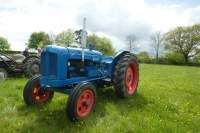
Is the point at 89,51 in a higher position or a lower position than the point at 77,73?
higher

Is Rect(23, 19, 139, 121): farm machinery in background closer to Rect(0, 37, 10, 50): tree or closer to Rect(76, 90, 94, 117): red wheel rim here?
Rect(76, 90, 94, 117): red wheel rim

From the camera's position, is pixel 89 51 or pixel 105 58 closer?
pixel 89 51

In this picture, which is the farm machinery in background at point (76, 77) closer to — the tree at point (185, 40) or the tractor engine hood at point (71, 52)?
the tractor engine hood at point (71, 52)

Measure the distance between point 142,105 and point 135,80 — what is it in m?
1.33

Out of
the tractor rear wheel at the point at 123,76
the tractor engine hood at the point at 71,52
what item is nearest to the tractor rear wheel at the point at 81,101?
the tractor engine hood at the point at 71,52

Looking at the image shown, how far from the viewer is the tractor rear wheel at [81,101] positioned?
12.7ft

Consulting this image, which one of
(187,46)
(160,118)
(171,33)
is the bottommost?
(160,118)

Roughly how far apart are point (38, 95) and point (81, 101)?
4.77ft

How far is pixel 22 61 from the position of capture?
31.1 feet

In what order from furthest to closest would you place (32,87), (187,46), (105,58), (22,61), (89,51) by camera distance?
(187,46) → (22,61) → (105,58) → (89,51) → (32,87)

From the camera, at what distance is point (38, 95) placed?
506 cm

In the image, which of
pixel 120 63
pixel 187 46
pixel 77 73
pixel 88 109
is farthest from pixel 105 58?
pixel 187 46

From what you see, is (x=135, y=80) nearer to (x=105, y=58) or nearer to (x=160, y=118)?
(x=105, y=58)

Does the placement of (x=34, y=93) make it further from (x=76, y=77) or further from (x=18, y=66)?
(x=18, y=66)
